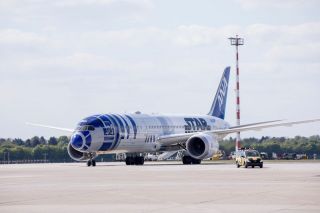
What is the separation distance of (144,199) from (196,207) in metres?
3.32

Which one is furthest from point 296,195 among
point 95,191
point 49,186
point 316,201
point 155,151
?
point 155,151

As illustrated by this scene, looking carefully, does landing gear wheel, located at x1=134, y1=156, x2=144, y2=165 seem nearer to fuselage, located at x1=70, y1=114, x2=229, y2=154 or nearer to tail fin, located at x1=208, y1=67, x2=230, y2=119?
fuselage, located at x1=70, y1=114, x2=229, y2=154

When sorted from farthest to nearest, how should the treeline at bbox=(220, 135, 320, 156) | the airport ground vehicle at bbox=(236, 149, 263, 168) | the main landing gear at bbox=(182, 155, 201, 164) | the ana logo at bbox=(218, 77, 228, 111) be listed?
the treeline at bbox=(220, 135, 320, 156)
the ana logo at bbox=(218, 77, 228, 111)
the main landing gear at bbox=(182, 155, 201, 164)
the airport ground vehicle at bbox=(236, 149, 263, 168)

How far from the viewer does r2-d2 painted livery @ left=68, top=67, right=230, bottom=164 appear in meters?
67.1

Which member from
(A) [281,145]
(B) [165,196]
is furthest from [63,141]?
(B) [165,196]

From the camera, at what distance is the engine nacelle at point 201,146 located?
230ft

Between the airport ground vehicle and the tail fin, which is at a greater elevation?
the tail fin

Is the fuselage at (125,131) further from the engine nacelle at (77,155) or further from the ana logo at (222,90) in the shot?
the ana logo at (222,90)

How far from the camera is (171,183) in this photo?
35594 mm

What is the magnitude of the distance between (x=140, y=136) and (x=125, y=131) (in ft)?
9.69

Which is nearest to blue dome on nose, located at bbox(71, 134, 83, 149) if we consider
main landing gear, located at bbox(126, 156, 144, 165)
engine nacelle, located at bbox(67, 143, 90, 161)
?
engine nacelle, located at bbox(67, 143, 90, 161)

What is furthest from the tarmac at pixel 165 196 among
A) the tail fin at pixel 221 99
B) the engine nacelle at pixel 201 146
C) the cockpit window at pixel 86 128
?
the tail fin at pixel 221 99

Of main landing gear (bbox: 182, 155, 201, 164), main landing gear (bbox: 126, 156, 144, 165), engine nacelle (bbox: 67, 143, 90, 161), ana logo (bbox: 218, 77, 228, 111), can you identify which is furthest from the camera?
ana logo (bbox: 218, 77, 228, 111)

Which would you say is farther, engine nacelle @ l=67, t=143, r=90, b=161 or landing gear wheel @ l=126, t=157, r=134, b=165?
landing gear wheel @ l=126, t=157, r=134, b=165
